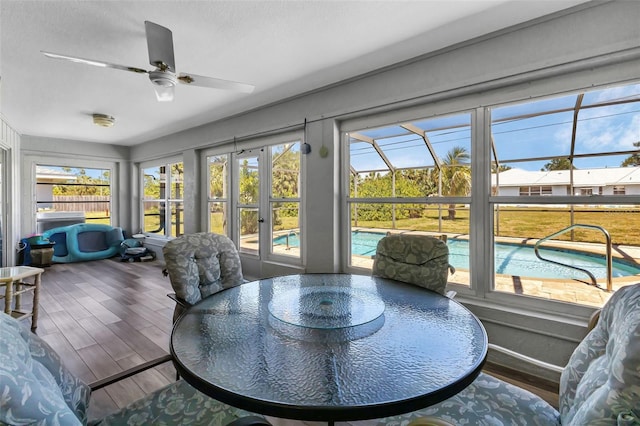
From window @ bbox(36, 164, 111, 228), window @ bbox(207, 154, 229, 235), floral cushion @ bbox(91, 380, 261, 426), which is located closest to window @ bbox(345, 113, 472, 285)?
floral cushion @ bbox(91, 380, 261, 426)

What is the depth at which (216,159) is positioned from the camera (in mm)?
4895

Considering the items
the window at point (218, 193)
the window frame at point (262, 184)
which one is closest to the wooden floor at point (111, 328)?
the window at point (218, 193)

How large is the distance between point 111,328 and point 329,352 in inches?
111

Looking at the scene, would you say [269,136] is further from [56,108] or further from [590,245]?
[590,245]

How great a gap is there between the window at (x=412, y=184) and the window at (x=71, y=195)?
6.23 m

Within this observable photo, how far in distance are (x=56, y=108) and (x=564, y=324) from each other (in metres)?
5.92

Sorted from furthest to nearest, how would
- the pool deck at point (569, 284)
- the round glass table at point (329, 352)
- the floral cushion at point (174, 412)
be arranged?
the pool deck at point (569, 284) < the floral cushion at point (174, 412) < the round glass table at point (329, 352)

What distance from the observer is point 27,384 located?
1.95ft

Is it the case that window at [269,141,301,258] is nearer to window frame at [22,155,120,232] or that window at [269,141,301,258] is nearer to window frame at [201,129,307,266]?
window frame at [201,129,307,266]

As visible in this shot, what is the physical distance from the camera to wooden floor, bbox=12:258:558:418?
6.65ft

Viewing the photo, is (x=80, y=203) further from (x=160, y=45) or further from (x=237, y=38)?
(x=237, y=38)

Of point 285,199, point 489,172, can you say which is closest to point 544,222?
point 489,172

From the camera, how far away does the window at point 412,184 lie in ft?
8.49

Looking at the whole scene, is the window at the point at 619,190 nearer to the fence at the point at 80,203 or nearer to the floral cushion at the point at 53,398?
the floral cushion at the point at 53,398
